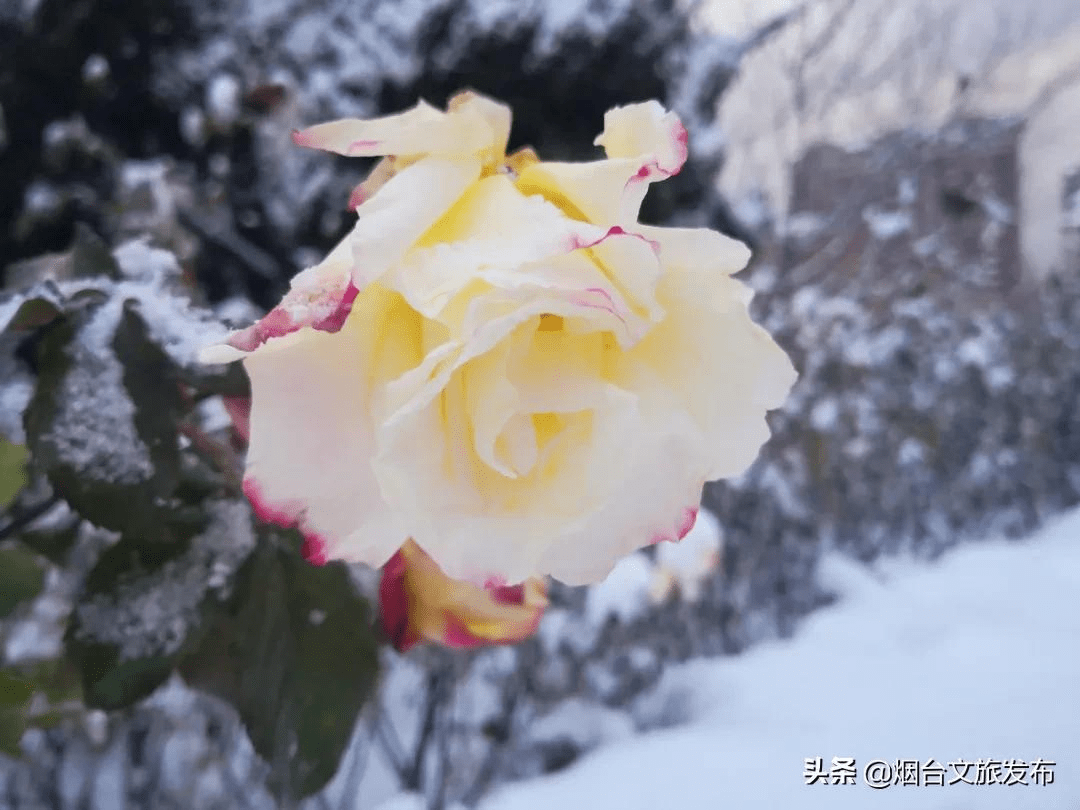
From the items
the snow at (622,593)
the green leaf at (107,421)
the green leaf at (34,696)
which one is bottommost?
the snow at (622,593)

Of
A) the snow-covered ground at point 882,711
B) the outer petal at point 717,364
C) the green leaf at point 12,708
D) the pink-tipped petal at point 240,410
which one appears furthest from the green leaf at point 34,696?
the snow-covered ground at point 882,711

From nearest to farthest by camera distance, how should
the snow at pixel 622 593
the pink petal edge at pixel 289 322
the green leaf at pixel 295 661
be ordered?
the pink petal edge at pixel 289 322 → the green leaf at pixel 295 661 → the snow at pixel 622 593

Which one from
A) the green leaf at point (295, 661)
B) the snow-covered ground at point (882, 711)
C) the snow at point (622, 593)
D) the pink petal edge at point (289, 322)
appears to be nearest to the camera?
the pink petal edge at point (289, 322)

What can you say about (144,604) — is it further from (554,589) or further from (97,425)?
(554,589)

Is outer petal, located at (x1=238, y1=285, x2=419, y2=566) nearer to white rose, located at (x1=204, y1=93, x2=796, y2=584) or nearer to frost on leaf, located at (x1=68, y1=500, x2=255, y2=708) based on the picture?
white rose, located at (x1=204, y1=93, x2=796, y2=584)

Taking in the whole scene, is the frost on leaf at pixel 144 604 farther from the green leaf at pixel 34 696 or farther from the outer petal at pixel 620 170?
the outer petal at pixel 620 170

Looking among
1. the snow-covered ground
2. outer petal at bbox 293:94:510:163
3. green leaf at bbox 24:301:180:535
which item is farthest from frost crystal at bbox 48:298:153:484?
the snow-covered ground
